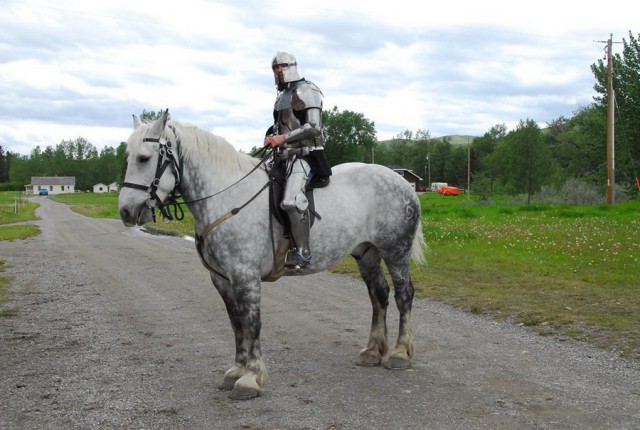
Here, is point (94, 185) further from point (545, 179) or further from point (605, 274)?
point (605, 274)

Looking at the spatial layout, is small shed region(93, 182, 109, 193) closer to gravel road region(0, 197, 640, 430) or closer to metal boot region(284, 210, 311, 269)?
gravel road region(0, 197, 640, 430)

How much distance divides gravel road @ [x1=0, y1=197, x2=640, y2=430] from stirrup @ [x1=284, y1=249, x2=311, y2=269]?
1.27 meters

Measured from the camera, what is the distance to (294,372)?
675 cm

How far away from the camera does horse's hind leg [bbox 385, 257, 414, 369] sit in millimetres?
6965

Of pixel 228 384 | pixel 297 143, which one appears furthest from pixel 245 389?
pixel 297 143

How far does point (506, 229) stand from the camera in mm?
22188

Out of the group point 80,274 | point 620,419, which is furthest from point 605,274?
point 80,274

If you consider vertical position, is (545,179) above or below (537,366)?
above

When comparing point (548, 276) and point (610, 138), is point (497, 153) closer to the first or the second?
point (610, 138)

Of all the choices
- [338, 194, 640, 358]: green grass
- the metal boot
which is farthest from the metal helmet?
[338, 194, 640, 358]: green grass

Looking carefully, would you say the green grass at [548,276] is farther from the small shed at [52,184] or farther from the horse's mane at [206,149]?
the small shed at [52,184]

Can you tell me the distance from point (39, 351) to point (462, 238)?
14.9 m

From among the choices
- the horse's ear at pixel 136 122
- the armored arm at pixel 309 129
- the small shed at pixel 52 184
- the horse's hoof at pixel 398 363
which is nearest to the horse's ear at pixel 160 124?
the horse's ear at pixel 136 122

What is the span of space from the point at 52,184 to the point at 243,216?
572 feet
